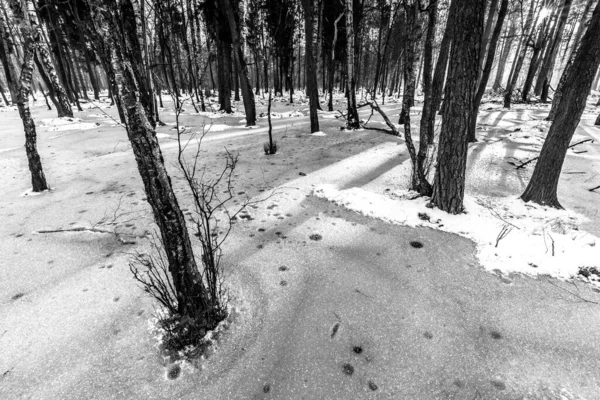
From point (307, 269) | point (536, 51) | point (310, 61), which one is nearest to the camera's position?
point (307, 269)

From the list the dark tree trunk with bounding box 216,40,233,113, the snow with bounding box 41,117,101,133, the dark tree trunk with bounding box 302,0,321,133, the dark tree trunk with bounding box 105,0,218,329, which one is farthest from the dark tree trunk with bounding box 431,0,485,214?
the snow with bounding box 41,117,101,133

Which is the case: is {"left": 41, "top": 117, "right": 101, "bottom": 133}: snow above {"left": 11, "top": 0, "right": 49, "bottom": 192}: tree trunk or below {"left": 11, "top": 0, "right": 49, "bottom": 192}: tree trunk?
below

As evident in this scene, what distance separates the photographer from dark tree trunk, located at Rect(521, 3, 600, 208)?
11.1 feet

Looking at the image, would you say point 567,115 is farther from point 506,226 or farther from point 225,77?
point 225,77

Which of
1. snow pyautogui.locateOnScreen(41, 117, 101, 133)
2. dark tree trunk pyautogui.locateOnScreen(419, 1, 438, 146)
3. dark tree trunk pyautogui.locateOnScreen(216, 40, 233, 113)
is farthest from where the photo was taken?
dark tree trunk pyautogui.locateOnScreen(216, 40, 233, 113)

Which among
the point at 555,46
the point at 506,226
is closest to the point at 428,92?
the point at 506,226

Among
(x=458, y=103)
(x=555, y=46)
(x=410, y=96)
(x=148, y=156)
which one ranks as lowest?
(x=148, y=156)

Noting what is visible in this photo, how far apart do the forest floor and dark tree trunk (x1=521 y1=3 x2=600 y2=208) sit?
34cm

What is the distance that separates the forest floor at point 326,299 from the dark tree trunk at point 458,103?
13.8 inches

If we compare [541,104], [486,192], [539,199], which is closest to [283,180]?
[486,192]

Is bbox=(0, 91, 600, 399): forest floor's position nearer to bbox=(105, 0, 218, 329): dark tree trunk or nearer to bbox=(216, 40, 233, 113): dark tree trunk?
bbox=(105, 0, 218, 329): dark tree trunk

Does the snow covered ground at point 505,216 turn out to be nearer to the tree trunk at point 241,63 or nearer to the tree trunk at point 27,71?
the tree trunk at point 27,71

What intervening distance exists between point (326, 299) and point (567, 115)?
4.08 m

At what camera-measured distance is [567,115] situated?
142 inches
